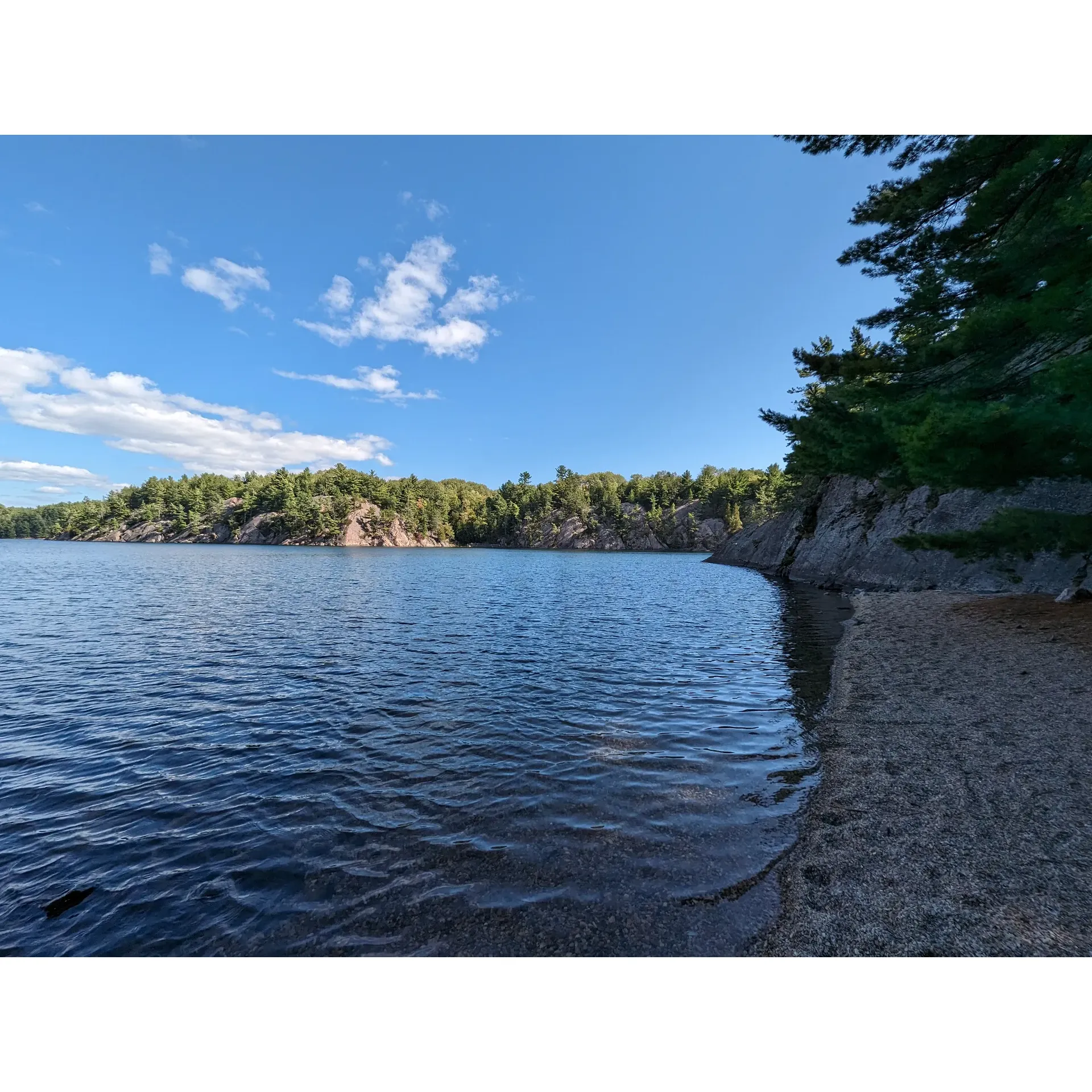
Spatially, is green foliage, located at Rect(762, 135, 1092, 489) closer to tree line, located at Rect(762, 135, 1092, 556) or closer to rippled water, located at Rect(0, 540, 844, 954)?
tree line, located at Rect(762, 135, 1092, 556)

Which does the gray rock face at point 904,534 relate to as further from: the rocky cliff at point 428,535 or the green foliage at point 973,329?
the rocky cliff at point 428,535

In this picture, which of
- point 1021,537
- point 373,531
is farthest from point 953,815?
point 373,531

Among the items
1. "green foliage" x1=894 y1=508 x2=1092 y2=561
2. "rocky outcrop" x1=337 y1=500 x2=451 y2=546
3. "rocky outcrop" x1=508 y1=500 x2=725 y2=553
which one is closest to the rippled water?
"green foliage" x1=894 y1=508 x2=1092 y2=561

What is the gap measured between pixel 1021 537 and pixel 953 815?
12.4 metres

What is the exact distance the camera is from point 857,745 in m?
9.17

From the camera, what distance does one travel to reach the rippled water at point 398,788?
5.38 meters

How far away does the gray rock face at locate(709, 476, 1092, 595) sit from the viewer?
784 inches

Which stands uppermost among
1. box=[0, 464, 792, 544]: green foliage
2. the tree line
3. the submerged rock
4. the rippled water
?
box=[0, 464, 792, 544]: green foliage

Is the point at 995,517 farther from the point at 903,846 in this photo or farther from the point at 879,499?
the point at 879,499

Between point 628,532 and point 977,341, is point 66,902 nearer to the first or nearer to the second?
point 977,341

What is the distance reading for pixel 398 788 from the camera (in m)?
8.37

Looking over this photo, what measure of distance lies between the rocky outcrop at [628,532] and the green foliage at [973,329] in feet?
495

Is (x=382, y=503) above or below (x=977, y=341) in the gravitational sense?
above

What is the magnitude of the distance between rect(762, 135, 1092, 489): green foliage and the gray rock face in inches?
114
